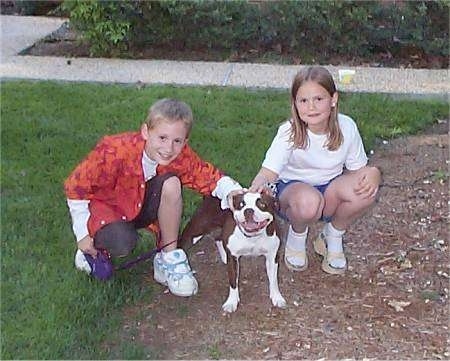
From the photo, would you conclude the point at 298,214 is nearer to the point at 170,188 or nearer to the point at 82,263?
the point at 170,188

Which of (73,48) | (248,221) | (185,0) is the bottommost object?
(73,48)

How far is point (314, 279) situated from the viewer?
13.1 feet

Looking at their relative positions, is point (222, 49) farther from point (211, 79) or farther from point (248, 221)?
point (248, 221)

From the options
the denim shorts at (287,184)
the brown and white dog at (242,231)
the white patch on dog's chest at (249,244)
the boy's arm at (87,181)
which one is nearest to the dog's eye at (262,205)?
the brown and white dog at (242,231)

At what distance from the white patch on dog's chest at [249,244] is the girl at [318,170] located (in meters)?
0.27

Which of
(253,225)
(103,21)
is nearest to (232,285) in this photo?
(253,225)

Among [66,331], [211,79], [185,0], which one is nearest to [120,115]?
[211,79]

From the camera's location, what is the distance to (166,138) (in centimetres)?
363

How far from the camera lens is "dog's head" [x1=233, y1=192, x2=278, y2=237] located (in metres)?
3.39

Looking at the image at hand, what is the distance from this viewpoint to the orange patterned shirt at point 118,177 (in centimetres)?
371

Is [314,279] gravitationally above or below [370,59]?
above

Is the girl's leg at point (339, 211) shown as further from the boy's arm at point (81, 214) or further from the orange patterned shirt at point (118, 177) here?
the boy's arm at point (81, 214)

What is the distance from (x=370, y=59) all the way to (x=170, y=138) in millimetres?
4938

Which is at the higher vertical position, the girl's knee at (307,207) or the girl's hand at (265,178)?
the girl's hand at (265,178)
